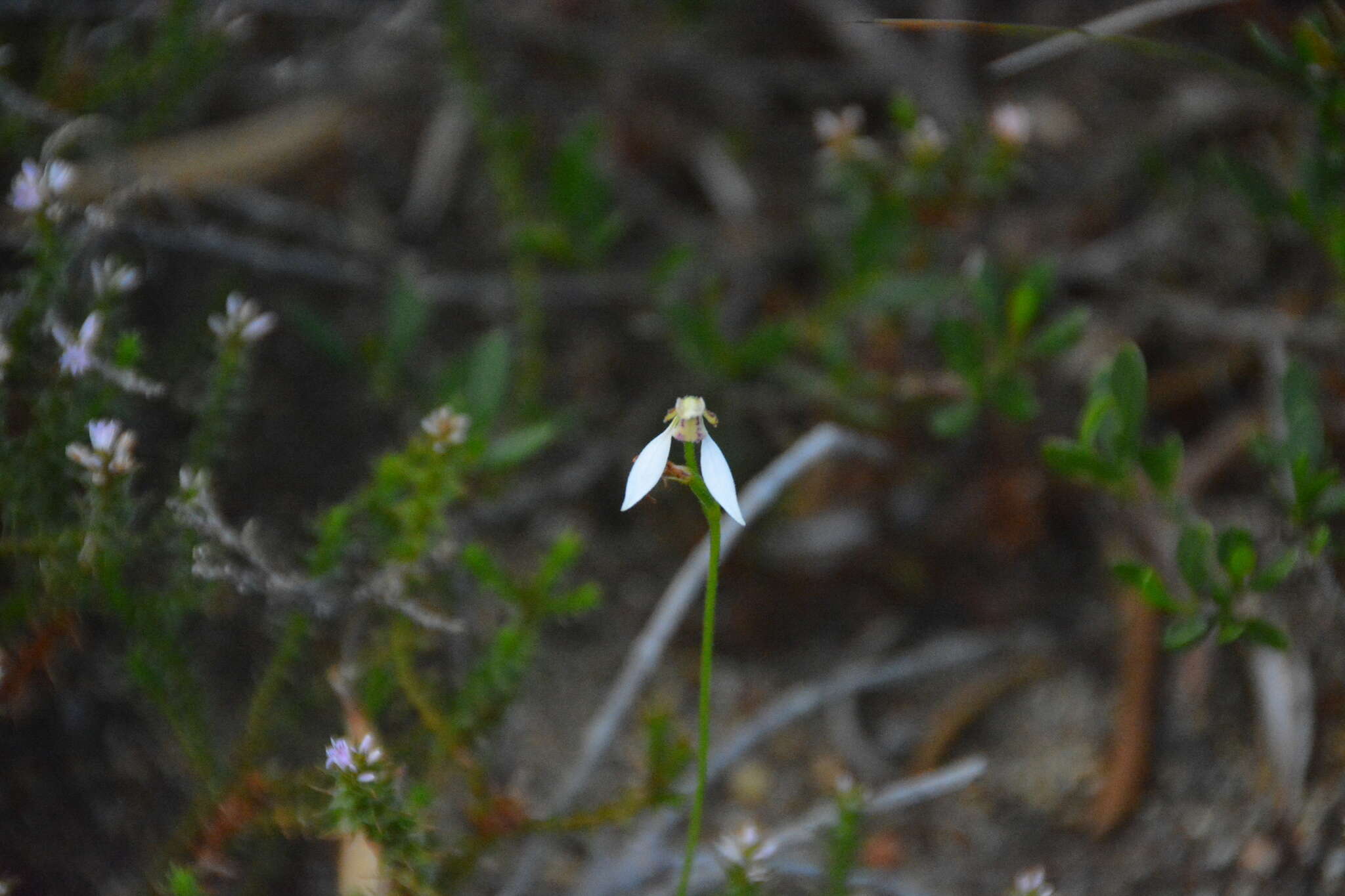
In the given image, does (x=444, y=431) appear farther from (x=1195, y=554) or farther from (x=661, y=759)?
(x=1195, y=554)

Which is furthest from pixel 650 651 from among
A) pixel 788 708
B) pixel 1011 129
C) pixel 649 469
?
pixel 1011 129

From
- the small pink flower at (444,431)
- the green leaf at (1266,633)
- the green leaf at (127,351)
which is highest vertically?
the green leaf at (127,351)

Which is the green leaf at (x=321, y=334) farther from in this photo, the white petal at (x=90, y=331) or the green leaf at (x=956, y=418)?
the green leaf at (x=956, y=418)

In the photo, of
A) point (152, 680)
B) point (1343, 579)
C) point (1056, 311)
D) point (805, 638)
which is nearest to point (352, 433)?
point (152, 680)

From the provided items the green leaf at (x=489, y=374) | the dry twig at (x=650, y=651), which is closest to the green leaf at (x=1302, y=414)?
the dry twig at (x=650, y=651)

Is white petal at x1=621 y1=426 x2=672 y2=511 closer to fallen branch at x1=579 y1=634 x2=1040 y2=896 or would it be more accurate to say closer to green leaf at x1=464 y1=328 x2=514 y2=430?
fallen branch at x1=579 y1=634 x2=1040 y2=896
